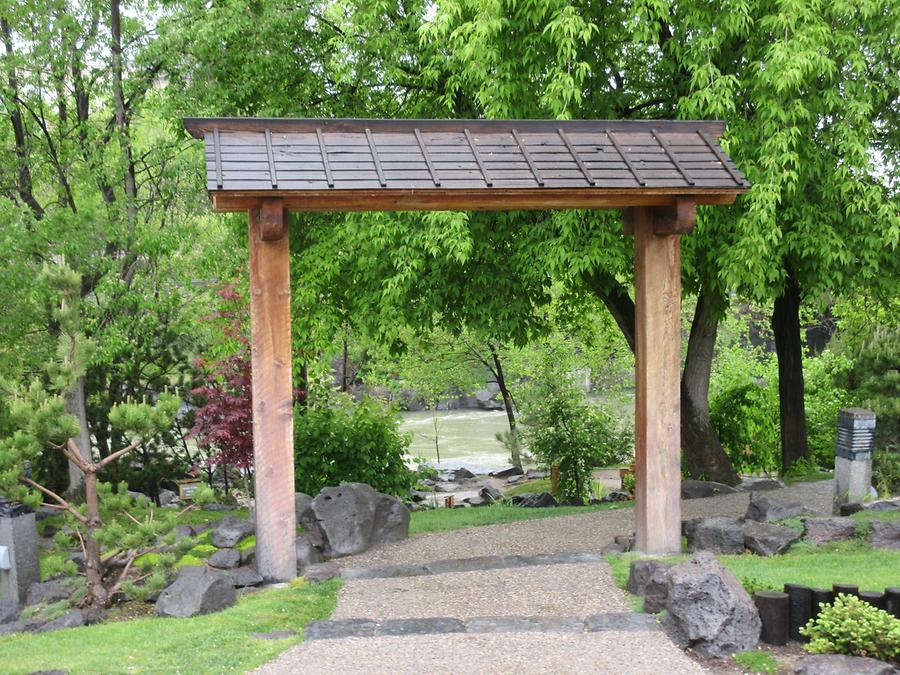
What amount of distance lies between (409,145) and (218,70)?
5.14 m

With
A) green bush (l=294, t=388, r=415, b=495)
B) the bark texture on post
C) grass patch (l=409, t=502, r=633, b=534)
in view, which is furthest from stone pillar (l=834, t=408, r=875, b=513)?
green bush (l=294, t=388, r=415, b=495)

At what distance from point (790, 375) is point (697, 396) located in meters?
2.06

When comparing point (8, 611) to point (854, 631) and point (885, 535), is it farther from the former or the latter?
point (885, 535)

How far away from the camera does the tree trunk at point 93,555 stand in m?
6.82

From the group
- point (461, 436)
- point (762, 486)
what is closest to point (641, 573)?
point (762, 486)

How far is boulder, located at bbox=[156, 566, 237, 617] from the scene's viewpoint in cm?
633

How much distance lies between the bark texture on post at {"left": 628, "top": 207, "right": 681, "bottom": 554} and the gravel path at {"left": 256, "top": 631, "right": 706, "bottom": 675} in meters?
1.96

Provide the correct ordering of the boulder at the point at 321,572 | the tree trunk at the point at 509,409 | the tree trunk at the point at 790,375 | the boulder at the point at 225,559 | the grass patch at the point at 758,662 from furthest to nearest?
the tree trunk at the point at 509,409, the tree trunk at the point at 790,375, the boulder at the point at 225,559, the boulder at the point at 321,572, the grass patch at the point at 758,662

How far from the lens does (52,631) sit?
6.27m

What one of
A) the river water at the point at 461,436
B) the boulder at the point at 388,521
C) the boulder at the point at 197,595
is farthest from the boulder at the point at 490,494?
the boulder at the point at 197,595

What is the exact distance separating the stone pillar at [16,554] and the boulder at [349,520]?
8.01ft

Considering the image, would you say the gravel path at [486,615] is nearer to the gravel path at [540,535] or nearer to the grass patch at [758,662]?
the gravel path at [540,535]

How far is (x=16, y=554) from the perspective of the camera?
7.86 meters

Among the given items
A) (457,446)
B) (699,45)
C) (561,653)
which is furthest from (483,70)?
(457,446)
